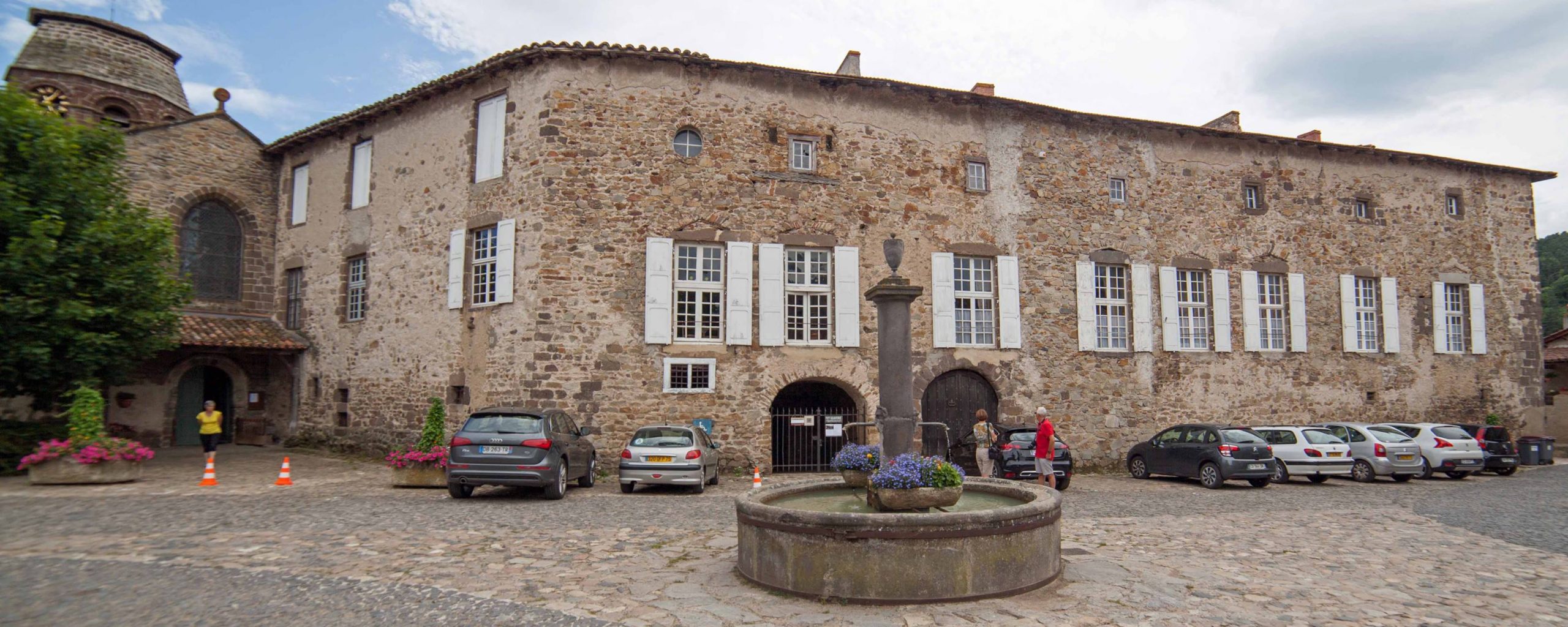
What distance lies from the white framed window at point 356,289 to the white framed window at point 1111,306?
15996mm

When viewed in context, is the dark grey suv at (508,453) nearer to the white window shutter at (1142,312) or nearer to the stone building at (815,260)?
the stone building at (815,260)

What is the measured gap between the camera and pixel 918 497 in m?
6.70

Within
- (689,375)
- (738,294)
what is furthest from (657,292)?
(689,375)

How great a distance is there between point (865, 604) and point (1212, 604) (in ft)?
8.57

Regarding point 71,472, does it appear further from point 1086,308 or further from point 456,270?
point 1086,308

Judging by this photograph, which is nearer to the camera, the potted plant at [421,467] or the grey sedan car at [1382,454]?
the potted plant at [421,467]

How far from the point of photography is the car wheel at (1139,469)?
16.6 m

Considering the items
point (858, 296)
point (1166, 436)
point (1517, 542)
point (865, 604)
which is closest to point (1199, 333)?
point (1166, 436)

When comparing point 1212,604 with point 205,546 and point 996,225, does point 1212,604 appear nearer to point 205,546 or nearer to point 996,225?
point 205,546

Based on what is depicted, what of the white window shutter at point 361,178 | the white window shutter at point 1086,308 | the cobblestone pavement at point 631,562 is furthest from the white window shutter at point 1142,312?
the white window shutter at point 361,178

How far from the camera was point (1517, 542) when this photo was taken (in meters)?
9.14

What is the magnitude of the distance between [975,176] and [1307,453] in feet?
26.8

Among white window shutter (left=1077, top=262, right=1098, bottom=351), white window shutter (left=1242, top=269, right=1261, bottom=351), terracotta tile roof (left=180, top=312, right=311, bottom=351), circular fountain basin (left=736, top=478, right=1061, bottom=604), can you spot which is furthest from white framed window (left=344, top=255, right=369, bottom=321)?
white window shutter (left=1242, top=269, right=1261, bottom=351)

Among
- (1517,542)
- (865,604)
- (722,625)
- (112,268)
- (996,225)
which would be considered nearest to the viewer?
(722,625)
